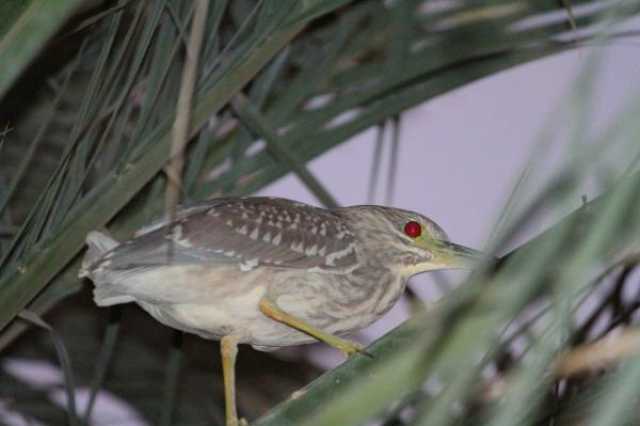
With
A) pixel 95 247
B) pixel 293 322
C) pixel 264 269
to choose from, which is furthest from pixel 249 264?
pixel 95 247

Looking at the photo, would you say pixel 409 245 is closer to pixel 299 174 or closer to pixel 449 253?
pixel 449 253

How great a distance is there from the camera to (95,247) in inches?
63.0

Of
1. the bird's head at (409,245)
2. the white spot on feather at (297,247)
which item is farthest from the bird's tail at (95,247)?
the bird's head at (409,245)

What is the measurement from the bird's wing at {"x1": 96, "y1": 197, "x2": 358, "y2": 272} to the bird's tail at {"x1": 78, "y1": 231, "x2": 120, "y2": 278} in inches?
2.1

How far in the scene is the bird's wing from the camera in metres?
1.73

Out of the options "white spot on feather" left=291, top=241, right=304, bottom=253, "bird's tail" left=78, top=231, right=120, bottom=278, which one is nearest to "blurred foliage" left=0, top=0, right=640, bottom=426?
"bird's tail" left=78, top=231, right=120, bottom=278

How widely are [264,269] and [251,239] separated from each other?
7 cm

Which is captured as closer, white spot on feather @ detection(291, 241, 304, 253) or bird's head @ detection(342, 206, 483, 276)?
white spot on feather @ detection(291, 241, 304, 253)

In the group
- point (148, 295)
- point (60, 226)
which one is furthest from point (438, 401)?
point (148, 295)

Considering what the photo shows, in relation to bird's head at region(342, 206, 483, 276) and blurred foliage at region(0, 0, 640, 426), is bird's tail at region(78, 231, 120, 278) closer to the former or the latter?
blurred foliage at region(0, 0, 640, 426)

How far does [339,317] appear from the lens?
194cm

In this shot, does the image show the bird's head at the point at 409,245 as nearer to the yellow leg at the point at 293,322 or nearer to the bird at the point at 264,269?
the bird at the point at 264,269

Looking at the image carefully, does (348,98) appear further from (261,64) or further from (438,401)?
(438,401)

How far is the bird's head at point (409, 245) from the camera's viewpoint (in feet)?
6.97
